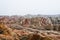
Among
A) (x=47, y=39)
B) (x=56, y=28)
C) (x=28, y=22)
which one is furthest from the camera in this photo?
(x=28, y=22)

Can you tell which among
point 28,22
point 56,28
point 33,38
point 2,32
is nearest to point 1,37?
point 2,32

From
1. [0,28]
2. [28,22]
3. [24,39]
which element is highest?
[0,28]

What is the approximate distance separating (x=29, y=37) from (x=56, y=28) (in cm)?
2375

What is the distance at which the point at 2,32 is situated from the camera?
1503 cm

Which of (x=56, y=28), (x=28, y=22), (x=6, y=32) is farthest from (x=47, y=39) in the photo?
(x=28, y=22)

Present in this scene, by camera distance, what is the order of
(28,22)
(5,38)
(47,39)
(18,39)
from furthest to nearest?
→ 1. (28,22)
2. (18,39)
3. (47,39)
4. (5,38)

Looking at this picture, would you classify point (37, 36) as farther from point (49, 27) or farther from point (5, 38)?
point (49, 27)

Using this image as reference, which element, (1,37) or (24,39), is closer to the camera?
(1,37)

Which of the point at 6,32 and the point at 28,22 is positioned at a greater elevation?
the point at 6,32

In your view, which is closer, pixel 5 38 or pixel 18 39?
pixel 5 38

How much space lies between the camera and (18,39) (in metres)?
15.4

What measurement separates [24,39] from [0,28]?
2.33m

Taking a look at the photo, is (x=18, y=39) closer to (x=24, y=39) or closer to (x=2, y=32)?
(x=24, y=39)

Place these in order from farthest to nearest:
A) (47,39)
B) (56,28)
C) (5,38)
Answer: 1. (56,28)
2. (47,39)
3. (5,38)
